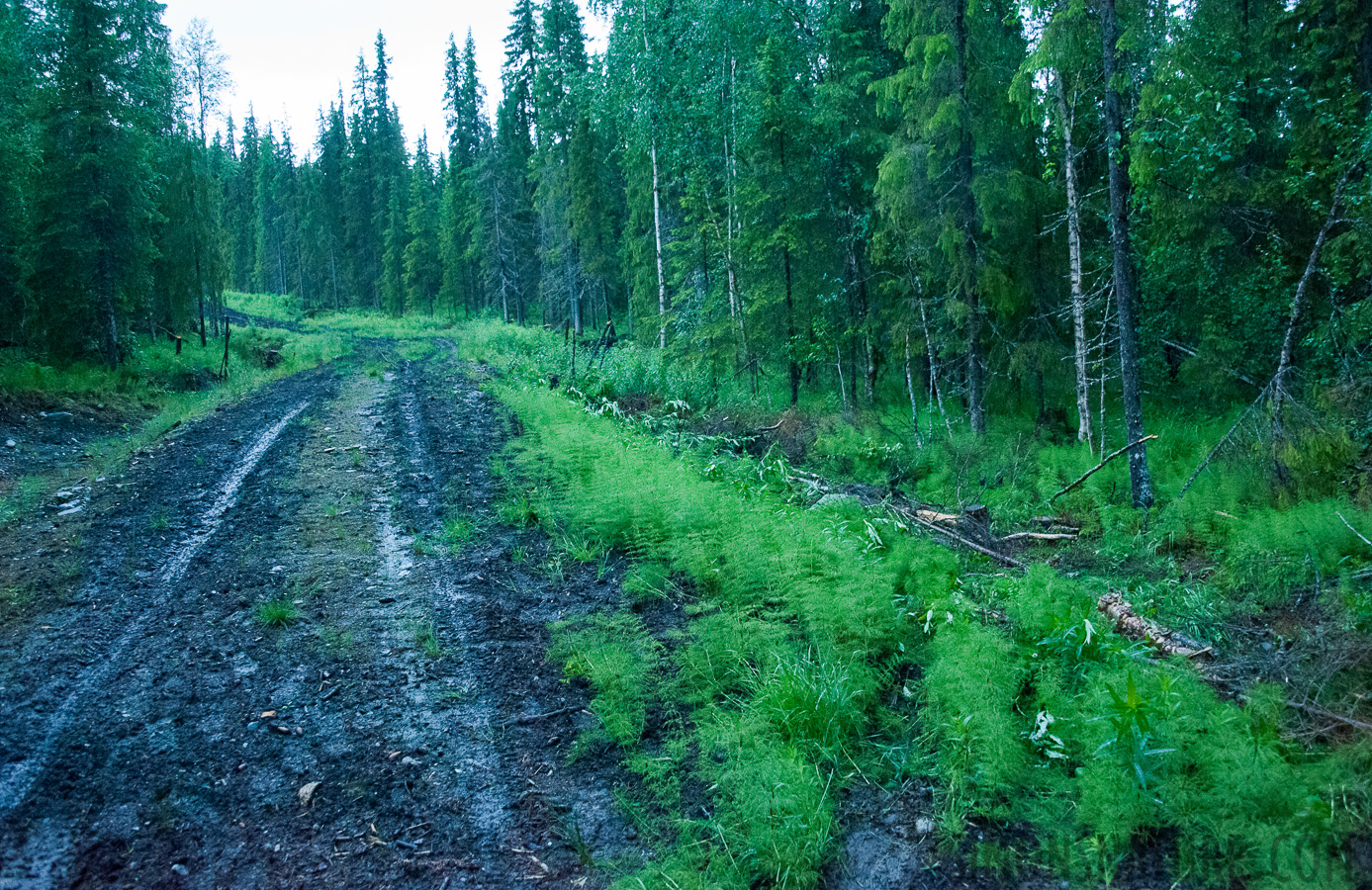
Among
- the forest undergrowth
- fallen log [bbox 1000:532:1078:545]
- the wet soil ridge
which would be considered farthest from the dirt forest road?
fallen log [bbox 1000:532:1078:545]

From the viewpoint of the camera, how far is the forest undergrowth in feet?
11.2

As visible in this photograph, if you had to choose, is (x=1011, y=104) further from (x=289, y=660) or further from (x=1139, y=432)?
(x=289, y=660)

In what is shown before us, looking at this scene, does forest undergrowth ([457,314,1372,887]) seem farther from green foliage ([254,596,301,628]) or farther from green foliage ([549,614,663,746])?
green foliage ([254,596,301,628])

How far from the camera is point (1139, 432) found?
386 inches

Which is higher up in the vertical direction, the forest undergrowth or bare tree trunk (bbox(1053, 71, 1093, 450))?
bare tree trunk (bbox(1053, 71, 1093, 450))

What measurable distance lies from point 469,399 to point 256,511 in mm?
8897

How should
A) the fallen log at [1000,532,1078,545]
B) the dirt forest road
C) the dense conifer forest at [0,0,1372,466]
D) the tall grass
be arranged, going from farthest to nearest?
the dense conifer forest at [0,0,1372,466]
the fallen log at [1000,532,1078,545]
the dirt forest road
the tall grass

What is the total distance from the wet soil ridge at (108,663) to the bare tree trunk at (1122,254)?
420 inches

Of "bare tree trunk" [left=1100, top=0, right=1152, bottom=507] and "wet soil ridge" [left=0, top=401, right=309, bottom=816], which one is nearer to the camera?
"wet soil ridge" [left=0, top=401, right=309, bottom=816]

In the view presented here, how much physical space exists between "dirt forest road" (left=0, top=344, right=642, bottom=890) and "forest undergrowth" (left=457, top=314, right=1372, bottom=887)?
1.84 feet

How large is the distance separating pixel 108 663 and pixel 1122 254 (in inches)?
450

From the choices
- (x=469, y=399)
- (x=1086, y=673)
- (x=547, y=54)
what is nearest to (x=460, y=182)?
(x=547, y=54)

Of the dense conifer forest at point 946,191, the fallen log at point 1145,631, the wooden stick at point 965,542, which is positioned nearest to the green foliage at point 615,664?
the fallen log at point 1145,631

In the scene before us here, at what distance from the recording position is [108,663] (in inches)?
204
